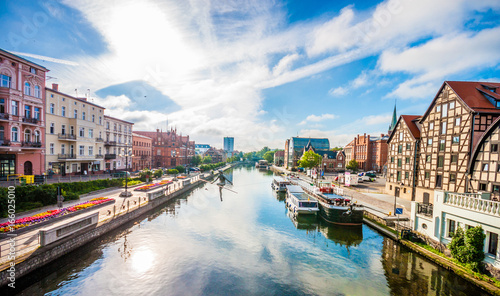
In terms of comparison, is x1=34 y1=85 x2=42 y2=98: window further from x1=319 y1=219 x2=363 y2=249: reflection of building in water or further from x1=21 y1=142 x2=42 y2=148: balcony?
x1=319 y1=219 x2=363 y2=249: reflection of building in water

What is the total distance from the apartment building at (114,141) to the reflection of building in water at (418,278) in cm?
4480

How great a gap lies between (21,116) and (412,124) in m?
48.7

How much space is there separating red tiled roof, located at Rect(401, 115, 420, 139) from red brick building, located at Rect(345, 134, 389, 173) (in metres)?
32.4

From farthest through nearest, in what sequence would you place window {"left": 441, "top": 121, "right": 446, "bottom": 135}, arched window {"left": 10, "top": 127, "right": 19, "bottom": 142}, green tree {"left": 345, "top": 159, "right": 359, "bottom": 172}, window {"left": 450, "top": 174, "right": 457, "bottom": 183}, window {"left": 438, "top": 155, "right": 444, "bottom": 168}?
green tree {"left": 345, "top": 159, "right": 359, "bottom": 172}, arched window {"left": 10, "top": 127, "right": 19, "bottom": 142}, window {"left": 438, "top": 155, "right": 444, "bottom": 168}, window {"left": 441, "top": 121, "right": 446, "bottom": 135}, window {"left": 450, "top": 174, "right": 457, "bottom": 183}

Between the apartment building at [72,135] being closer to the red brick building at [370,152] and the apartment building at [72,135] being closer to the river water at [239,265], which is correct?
the river water at [239,265]

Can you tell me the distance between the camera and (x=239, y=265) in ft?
46.0

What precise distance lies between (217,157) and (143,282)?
403 ft

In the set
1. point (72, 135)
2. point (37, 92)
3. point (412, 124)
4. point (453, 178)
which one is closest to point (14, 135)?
point (37, 92)

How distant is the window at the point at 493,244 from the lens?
11602mm

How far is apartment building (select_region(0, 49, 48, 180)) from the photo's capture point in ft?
77.5

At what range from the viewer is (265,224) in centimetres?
2284

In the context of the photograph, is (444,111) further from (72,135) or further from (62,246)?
(72,135)

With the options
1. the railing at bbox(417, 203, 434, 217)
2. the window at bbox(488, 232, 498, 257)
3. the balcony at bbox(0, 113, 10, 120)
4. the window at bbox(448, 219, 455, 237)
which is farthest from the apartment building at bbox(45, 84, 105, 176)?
the window at bbox(488, 232, 498, 257)

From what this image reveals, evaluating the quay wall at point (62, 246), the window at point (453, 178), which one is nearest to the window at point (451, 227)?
the window at point (453, 178)
